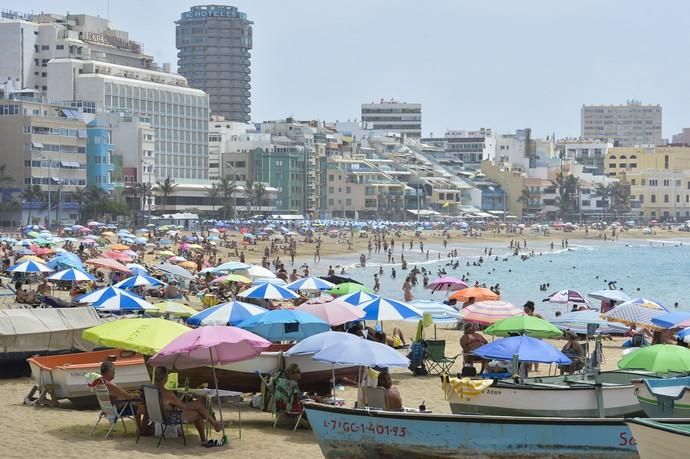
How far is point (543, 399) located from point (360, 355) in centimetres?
218

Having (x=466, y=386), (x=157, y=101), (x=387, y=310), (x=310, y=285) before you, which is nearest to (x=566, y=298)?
(x=310, y=285)

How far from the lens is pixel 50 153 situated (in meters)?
95.9

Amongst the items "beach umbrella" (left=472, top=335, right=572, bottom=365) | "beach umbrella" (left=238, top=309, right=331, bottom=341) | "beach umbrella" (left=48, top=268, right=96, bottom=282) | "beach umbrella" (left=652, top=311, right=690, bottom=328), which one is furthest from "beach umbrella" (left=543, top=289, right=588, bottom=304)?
"beach umbrella" (left=472, top=335, right=572, bottom=365)

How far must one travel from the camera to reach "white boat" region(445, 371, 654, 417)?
49.7 feet

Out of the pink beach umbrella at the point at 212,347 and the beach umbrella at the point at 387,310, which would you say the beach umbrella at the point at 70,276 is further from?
the pink beach umbrella at the point at 212,347

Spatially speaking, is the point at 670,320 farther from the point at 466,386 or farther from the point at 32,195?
the point at 32,195

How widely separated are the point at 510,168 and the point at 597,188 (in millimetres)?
11647

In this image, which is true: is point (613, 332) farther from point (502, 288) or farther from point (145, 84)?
point (145, 84)

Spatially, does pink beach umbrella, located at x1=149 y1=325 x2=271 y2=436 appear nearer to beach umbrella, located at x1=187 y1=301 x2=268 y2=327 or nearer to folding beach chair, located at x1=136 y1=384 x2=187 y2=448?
folding beach chair, located at x1=136 y1=384 x2=187 y2=448

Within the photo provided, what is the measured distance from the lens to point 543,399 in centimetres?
1513

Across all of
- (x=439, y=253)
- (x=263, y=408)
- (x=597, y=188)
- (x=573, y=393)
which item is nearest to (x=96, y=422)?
(x=263, y=408)

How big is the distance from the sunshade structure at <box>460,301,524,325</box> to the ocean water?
23.6 meters

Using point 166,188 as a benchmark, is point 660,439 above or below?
below

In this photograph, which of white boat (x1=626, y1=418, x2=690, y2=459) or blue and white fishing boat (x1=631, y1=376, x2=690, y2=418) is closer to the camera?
white boat (x1=626, y1=418, x2=690, y2=459)
